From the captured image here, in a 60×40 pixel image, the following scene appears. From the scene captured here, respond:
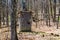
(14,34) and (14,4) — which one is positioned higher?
(14,4)

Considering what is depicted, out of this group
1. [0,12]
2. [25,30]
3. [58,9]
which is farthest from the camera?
[58,9]

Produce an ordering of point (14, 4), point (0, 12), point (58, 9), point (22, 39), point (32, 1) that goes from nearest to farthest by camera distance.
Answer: point (14, 4) → point (22, 39) → point (0, 12) → point (32, 1) → point (58, 9)

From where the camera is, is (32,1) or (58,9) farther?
(58,9)

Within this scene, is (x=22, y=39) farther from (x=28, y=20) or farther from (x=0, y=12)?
(x=0, y=12)

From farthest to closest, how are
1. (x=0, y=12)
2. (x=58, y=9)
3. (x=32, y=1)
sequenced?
(x=58, y=9), (x=32, y=1), (x=0, y=12)

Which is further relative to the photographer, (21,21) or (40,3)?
(40,3)

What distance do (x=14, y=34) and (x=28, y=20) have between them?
13.9 ft

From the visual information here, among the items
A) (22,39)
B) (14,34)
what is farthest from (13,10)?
(22,39)

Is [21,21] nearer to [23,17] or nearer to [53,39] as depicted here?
[23,17]

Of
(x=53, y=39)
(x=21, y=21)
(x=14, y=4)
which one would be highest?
(x=14, y=4)

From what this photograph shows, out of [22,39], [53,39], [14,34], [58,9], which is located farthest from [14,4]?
[58,9]

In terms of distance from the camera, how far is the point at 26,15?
452 inches

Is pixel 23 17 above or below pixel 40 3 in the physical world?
below

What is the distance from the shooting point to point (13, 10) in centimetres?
706
